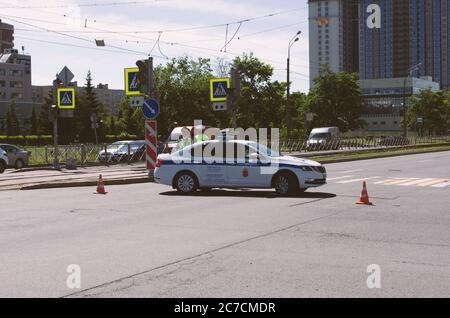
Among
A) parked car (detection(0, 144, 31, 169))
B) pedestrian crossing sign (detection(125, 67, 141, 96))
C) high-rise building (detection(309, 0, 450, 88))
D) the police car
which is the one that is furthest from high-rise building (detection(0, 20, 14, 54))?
the police car

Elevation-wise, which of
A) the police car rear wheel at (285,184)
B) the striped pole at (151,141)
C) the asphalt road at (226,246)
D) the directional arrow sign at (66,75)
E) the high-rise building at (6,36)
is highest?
the high-rise building at (6,36)

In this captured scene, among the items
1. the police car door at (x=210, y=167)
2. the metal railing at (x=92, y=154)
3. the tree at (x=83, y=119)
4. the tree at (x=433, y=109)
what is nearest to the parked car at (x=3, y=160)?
the metal railing at (x=92, y=154)

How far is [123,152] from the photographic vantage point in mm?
36469

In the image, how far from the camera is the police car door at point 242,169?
15781 millimetres

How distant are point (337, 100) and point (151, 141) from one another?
73945 millimetres

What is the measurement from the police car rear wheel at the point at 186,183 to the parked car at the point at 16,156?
706 inches

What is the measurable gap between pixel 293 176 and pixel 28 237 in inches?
310

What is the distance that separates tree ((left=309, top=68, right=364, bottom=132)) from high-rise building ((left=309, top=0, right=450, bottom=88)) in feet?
10.4

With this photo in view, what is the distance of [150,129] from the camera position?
824 inches

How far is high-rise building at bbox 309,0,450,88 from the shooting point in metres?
81.4

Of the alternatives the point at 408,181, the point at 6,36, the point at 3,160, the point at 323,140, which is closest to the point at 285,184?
the point at 408,181

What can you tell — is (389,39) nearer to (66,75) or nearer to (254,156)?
(66,75)

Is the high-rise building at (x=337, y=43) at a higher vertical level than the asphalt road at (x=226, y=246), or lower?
higher

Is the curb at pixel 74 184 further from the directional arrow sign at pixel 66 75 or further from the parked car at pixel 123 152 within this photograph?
the parked car at pixel 123 152
